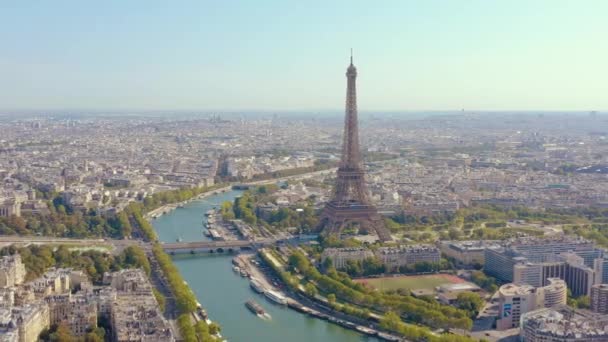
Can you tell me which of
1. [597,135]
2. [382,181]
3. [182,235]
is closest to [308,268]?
[182,235]

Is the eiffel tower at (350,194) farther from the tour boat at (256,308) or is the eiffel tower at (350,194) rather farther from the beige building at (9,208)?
the beige building at (9,208)

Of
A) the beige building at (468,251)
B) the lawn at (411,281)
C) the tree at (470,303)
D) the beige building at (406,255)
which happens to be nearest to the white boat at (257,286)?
the lawn at (411,281)

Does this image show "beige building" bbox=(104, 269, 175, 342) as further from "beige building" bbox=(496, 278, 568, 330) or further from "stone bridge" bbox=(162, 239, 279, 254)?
"beige building" bbox=(496, 278, 568, 330)

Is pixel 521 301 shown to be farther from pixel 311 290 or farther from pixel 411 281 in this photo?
pixel 311 290

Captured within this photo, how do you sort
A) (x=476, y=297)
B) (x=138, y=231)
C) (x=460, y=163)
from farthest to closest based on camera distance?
(x=460, y=163) → (x=138, y=231) → (x=476, y=297)

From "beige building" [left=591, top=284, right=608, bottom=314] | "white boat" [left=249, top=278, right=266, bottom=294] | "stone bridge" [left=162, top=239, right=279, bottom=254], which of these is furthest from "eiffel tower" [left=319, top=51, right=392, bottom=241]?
"beige building" [left=591, top=284, right=608, bottom=314]

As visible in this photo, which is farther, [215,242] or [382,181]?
[382,181]

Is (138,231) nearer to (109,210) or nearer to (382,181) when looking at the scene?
(109,210)

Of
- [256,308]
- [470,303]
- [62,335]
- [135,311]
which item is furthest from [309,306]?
[62,335]
